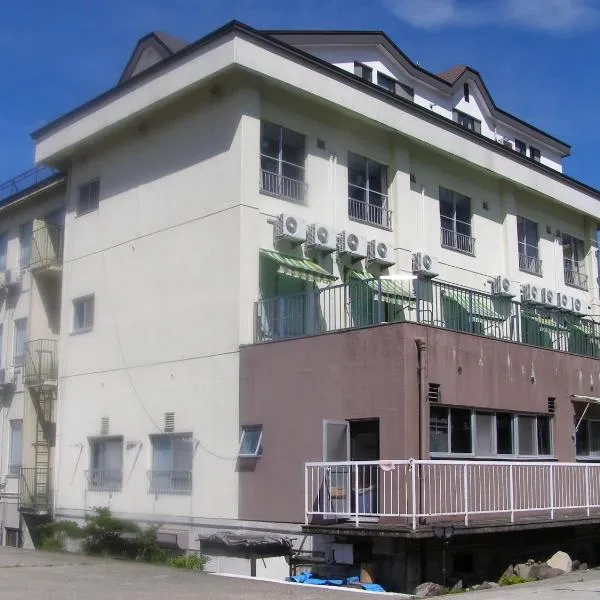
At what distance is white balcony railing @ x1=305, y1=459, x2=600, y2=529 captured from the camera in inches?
595

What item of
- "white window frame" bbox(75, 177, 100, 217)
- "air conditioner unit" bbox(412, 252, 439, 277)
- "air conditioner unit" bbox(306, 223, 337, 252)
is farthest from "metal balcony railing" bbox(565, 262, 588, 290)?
"white window frame" bbox(75, 177, 100, 217)

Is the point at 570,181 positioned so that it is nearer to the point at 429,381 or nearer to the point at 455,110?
the point at 455,110

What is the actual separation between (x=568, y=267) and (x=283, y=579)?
57.0 ft

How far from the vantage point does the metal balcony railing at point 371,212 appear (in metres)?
22.4

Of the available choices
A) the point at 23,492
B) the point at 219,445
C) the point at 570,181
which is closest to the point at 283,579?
the point at 219,445

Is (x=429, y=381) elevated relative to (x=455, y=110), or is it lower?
lower

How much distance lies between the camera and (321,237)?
67.9ft

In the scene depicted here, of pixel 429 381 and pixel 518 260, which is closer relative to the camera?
pixel 429 381

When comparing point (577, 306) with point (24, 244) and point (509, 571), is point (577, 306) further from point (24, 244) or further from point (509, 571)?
point (24, 244)

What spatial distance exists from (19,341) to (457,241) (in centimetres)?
1317

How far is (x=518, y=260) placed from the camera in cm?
2733

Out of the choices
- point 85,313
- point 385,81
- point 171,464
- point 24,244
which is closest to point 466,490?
point 171,464

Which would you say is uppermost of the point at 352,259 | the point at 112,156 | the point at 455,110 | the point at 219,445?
the point at 455,110

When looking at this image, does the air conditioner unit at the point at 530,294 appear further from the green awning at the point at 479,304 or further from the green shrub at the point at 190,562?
the green shrub at the point at 190,562
